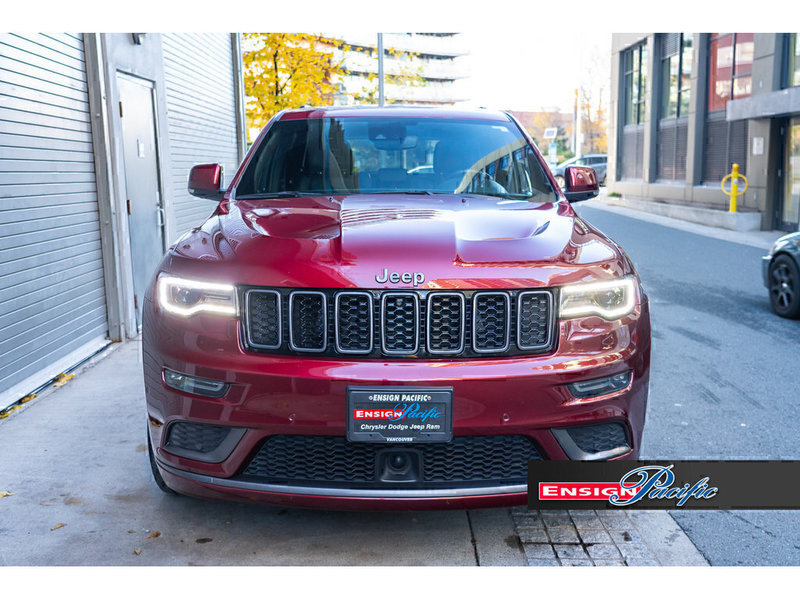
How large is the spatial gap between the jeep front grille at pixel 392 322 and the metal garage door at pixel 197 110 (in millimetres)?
6354

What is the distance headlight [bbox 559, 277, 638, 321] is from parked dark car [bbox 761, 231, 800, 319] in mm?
5654

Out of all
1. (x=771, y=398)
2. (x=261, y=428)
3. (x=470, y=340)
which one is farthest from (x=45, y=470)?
(x=771, y=398)

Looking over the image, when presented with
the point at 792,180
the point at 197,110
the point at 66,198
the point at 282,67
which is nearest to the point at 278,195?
the point at 66,198

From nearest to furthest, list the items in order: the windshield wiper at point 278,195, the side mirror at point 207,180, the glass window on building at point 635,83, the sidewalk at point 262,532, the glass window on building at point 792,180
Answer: the sidewalk at point 262,532
the windshield wiper at point 278,195
the side mirror at point 207,180
the glass window on building at point 792,180
the glass window on building at point 635,83

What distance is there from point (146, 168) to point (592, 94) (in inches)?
2263

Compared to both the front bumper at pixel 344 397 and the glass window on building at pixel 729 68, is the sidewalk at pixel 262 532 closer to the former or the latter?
the front bumper at pixel 344 397

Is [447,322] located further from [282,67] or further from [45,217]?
[282,67]

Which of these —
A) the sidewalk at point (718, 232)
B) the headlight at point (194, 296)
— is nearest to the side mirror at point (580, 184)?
the headlight at point (194, 296)

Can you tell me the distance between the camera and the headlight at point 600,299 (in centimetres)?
312

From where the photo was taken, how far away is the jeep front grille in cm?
301

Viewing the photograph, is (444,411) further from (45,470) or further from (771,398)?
(771,398)

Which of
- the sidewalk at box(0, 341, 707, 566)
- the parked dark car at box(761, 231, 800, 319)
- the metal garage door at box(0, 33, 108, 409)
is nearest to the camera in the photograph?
the sidewalk at box(0, 341, 707, 566)

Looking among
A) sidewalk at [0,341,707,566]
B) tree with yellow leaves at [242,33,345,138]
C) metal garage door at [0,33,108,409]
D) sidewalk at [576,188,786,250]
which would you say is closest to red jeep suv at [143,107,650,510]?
sidewalk at [0,341,707,566]

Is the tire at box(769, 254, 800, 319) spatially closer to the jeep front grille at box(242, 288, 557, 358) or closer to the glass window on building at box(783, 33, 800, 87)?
the jeep front grille at box(242, 288, 557, 358)
